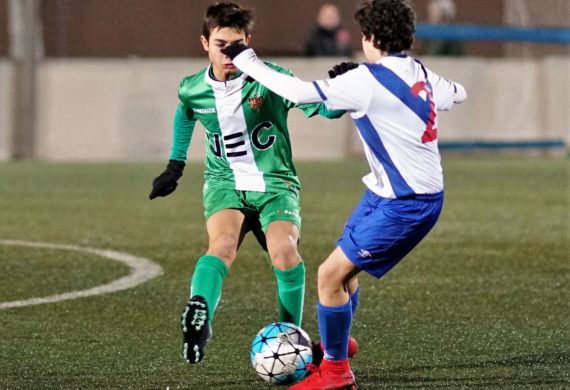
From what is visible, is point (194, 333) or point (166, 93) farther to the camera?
point (166, 93)

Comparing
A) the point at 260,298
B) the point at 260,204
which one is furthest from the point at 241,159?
the point at 260,298

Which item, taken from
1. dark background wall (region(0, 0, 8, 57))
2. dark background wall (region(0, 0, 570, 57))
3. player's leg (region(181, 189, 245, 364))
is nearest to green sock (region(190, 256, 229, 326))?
player's leg (region(181, 189, 245, 364))

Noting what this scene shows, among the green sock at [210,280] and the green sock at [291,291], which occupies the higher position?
the green sock at [210,280]

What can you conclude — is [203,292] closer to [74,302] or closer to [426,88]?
[426,88]

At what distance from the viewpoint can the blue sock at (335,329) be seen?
17.1 ft

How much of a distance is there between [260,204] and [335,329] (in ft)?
3.01

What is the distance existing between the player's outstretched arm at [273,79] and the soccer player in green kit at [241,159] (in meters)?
0.33

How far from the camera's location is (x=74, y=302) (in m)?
7.31

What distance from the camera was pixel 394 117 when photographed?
5137 mm

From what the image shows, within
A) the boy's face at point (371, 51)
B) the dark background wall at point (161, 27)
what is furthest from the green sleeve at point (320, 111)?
the dark background wall at point (161, 27)

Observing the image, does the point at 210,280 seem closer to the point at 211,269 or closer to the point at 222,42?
the point at 211,269

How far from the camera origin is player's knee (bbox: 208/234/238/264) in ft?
18.7

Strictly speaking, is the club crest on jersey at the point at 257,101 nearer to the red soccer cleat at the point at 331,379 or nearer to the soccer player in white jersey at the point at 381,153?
the soccer player in white jersey at the point at 381,153

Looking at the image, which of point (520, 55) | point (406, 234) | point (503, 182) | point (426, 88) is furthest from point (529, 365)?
point (520, 55)
